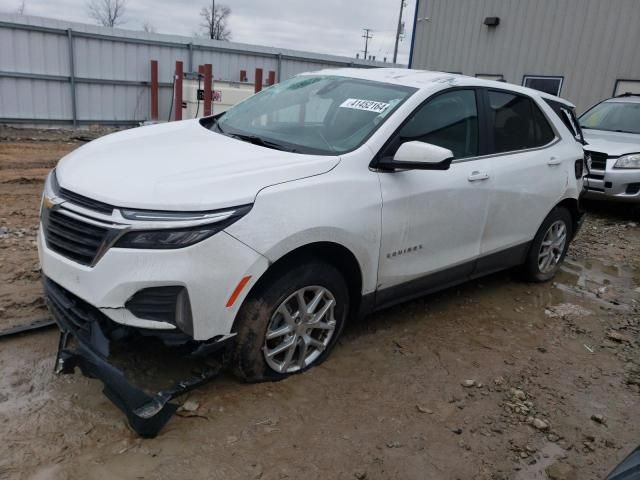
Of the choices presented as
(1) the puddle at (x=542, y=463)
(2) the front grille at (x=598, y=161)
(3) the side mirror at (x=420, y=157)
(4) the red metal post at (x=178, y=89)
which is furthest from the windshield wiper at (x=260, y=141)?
(4) the red metal post at (x=178, y=89)

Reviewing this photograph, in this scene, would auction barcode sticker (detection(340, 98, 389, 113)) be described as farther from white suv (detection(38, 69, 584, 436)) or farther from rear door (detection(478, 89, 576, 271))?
rear door (detection(478, 89, 576, 271))

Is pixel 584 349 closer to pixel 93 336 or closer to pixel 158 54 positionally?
pixel 93 336

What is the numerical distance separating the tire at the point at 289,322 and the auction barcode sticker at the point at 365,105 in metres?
1.10

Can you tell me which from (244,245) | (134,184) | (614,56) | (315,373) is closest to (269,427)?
(315,373)

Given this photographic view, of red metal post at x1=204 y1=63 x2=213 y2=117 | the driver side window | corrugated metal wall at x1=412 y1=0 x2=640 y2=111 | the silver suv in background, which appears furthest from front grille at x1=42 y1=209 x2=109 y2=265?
corrugated metal wall at x1=412 y1=0 x2=640 y2=111

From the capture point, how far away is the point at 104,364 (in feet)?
8.36

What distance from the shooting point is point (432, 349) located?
3.77 meters

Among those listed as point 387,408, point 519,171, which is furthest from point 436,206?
point 387,408

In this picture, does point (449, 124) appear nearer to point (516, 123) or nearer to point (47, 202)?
point (516, 123)

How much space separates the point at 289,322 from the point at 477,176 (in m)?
1.77

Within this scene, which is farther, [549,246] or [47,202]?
[549,246]

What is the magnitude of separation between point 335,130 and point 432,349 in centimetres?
163

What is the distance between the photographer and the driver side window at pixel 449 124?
3.53 meters

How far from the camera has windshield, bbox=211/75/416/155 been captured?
132 inches
